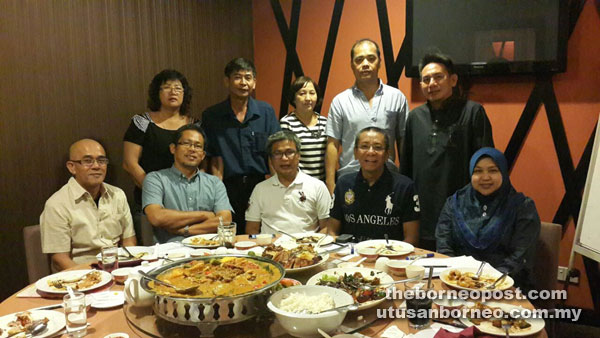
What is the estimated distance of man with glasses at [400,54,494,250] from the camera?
287 cm

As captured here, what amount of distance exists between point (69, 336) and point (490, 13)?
345 cm

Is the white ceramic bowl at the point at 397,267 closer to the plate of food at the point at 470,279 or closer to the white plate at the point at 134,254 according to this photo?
the plate of food at the point at 470,279

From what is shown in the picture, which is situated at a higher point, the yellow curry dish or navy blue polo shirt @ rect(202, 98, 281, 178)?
navy blue polo shirt @ rect(202, 98, 281, 178)

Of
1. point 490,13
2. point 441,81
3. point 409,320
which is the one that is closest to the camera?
point 409,320

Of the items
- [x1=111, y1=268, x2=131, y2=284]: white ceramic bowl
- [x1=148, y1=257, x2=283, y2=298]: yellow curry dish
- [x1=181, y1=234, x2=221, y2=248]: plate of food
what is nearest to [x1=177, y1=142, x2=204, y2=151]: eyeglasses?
[x1=181, y1=234, x2=221, y2=248]: plate of food

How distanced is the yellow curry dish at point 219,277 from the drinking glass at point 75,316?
209 millimetres

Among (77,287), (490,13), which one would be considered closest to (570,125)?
(490,13)

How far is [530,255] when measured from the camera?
7.54 feet

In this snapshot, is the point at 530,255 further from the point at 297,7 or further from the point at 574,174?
the point at 297,7

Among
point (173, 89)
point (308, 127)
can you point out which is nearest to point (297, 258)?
point (308, 127)

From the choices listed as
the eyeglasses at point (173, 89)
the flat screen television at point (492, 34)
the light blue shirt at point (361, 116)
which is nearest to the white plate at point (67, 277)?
the eyeglasses at point (173, 89)

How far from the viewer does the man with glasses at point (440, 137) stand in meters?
2.87

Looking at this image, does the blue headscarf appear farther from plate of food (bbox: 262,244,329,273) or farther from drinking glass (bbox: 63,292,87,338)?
drinking glass (bbox: 63,292,87,338)

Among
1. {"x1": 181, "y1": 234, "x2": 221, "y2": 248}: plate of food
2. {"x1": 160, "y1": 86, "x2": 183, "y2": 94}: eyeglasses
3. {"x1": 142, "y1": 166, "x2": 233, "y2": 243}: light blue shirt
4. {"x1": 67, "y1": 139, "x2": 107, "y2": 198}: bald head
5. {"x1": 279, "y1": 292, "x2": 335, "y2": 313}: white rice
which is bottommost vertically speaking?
{"x1": 181, "y1": 234, "x2": 221, "y2": 248}: plate of food
